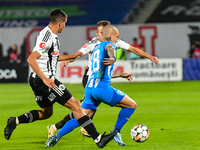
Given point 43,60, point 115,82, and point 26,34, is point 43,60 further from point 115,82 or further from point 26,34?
point 26,34

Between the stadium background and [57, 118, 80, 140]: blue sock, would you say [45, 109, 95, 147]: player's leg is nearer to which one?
[57, 118, 80, 140]: blue sock

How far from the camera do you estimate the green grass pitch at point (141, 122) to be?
5.83 meters

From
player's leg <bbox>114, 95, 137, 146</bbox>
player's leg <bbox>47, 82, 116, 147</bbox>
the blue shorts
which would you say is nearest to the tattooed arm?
the blue shorts

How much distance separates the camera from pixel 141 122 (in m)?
7.96

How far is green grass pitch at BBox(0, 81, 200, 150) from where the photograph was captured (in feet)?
19.1

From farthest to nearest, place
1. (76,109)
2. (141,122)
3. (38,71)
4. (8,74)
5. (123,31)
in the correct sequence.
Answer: (123,31) < (8,74) < (141,122) < (76,109) < (38,71)

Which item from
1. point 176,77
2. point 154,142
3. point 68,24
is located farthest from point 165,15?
point 154,142

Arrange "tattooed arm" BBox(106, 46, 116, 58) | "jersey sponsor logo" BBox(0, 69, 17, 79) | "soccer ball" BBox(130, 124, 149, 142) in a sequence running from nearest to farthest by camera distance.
Result: "tattooed arm" BBox(106, 46, 116, 58)
"soccer ball" BBox(130, 124, 149, 142)
"jersey sponsor logo" BBox(0, 69, 17, 79)

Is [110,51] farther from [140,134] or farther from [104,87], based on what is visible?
[140,134]

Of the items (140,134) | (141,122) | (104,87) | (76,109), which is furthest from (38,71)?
(141,122)

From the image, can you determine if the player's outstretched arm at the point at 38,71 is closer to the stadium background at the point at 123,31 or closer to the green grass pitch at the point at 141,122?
the green grass pitch at the point at 141,122

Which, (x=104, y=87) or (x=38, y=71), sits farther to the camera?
(x=104, y=87)

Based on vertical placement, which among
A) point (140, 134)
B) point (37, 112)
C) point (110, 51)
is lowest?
point (140, 134)

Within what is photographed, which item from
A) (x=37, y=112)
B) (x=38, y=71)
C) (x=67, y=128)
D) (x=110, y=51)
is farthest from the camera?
(x=37, y=112)
